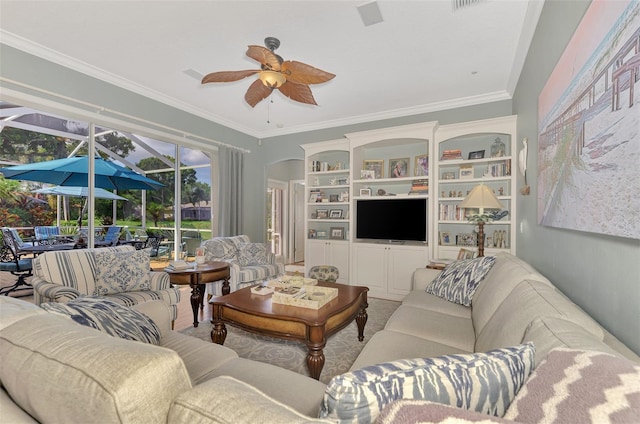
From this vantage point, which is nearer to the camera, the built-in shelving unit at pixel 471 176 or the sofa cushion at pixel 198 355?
the sofa cushion at pixel 198 355

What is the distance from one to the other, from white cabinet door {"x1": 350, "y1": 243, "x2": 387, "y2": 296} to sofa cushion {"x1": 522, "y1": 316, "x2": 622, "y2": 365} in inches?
129

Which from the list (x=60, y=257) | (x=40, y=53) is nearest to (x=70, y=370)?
(x=60, y=257)

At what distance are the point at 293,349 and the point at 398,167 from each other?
309 centimetres

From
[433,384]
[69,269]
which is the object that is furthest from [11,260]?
[433,384]

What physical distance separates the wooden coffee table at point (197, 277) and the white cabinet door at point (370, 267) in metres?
2.03

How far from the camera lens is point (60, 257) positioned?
2.46 meters

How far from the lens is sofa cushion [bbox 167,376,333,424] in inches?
22.3

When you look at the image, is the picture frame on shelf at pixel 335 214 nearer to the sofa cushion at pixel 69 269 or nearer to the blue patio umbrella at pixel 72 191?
the blue patio umbrella at pixel 72 191

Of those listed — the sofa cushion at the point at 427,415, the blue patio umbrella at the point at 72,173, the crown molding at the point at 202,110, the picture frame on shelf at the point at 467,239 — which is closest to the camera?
the sofa cushion at the point at 427,415

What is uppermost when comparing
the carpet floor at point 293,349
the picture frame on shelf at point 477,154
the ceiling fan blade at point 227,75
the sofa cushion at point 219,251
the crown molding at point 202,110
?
the crown molding at point 202,110

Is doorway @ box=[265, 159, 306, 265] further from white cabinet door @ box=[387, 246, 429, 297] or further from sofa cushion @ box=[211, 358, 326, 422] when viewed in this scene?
sofa cushion @ box=[211, 358, 326, 422]

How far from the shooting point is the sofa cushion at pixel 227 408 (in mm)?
567

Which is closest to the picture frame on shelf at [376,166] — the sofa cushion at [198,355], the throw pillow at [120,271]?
the throw pillow at [120,271]

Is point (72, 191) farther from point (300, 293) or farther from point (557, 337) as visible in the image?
point (557, 337)
